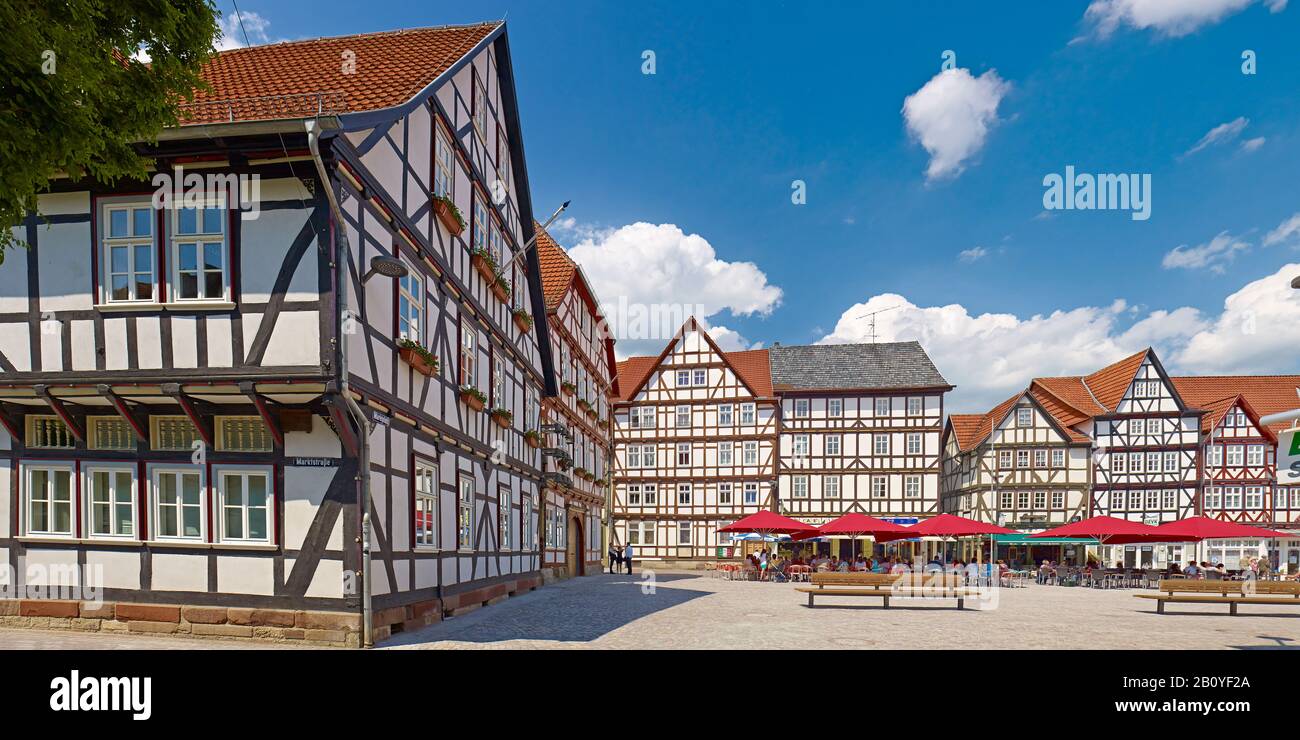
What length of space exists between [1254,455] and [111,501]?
2066 inches

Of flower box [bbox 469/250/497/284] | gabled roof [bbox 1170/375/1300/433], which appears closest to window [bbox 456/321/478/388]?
flower box [bbox 469/250/497/284]

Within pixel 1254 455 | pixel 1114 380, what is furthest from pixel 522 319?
pixel 1254 455

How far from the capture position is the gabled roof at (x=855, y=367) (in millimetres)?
44656

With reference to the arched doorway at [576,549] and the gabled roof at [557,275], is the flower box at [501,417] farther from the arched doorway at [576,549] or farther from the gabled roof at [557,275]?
the arched doorway at [576,549]

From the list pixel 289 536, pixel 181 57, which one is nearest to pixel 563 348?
pixel 289 536

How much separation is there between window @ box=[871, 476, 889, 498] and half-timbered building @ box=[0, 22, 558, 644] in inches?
1374

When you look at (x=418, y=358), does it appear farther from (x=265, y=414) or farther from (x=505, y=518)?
(x=505, y=518)

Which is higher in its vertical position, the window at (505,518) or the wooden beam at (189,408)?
the wooden beam at (189,408)

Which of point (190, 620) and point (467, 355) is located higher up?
point (467, 355)

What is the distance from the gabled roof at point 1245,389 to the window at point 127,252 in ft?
178

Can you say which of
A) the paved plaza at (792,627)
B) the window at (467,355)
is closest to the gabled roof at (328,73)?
the window at (467,355)

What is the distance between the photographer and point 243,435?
1096cm

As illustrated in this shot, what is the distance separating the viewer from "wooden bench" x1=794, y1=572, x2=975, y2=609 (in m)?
17.8
